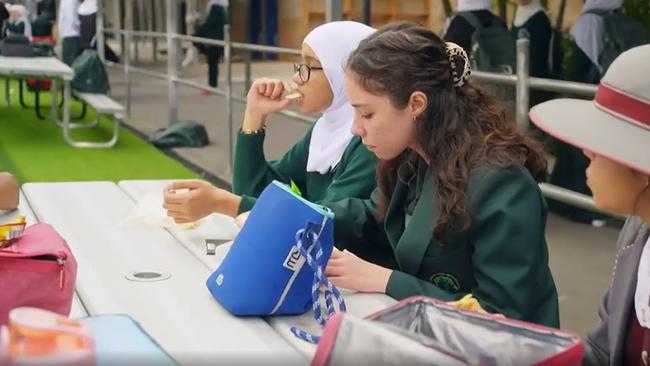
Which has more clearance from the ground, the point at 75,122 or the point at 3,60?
the point at 3,60

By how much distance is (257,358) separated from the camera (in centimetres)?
125

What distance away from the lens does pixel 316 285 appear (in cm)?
145

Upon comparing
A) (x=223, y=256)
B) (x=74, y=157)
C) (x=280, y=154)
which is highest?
(x=223, y=256)

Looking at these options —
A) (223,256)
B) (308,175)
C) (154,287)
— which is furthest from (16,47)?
(154,287)

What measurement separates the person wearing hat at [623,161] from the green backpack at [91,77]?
A: 6.53m

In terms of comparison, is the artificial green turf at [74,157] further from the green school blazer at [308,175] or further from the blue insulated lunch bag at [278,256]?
the blue insulated lunch bag at [278,256]

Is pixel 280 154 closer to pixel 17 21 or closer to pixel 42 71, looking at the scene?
pixel 42 71

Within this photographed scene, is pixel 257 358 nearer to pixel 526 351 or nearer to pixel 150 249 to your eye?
pixel 526 351

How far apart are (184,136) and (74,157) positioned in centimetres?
90

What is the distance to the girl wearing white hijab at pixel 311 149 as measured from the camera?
2033 millimetres

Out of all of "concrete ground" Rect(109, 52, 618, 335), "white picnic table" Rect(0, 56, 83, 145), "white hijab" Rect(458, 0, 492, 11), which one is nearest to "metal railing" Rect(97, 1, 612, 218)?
"concrete ground" Rect(109, 52, 618, 335)

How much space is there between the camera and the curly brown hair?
1.65m

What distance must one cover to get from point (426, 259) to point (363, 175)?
488 millimetres

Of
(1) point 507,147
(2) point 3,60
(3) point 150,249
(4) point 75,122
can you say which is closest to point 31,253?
(3) point 150,249
